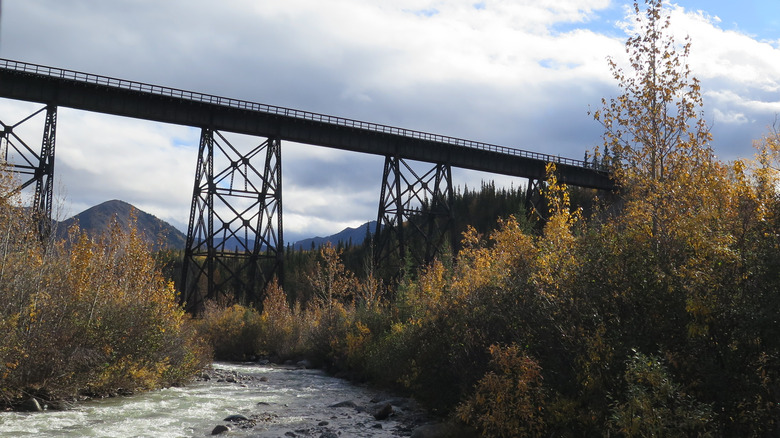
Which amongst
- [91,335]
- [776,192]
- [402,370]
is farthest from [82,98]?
[776,192]

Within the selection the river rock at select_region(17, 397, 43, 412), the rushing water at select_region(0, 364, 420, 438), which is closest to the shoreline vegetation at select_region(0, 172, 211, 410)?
the river rock at select_region(17, 397, 43, 412)

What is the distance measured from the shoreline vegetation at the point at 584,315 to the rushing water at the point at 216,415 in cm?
88

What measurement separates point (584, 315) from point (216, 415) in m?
8.06

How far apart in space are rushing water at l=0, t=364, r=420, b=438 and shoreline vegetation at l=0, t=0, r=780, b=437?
2.90ft

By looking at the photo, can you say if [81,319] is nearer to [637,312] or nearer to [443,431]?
[443,431]

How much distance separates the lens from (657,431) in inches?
248

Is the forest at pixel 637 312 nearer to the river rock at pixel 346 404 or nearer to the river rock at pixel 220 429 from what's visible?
the river rock at pixel 346 404

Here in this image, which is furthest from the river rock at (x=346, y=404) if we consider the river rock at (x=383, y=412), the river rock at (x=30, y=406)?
the river rock at (x=30, y=406)

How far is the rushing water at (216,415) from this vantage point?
10.2 metres

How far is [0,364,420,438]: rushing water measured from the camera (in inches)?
402

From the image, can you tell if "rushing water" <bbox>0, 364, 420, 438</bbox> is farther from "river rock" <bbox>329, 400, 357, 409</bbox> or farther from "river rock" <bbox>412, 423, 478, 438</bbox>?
"river rock" <bbox>412, 423, 478, 438</bbox>

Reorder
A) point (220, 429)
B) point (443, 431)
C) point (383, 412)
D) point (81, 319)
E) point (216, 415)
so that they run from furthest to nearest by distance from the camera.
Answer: point (81, 319)
point (383, 412)
point (216, 415)
point (220, 429)
point (443, 431)

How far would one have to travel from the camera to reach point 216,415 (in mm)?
12266

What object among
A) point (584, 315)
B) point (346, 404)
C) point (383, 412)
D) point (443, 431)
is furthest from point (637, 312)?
point (346, 404)
